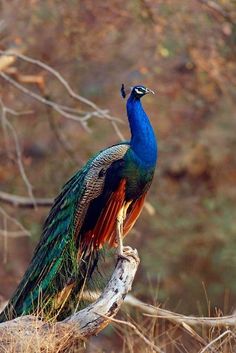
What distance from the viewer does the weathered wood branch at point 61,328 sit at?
4898 mm

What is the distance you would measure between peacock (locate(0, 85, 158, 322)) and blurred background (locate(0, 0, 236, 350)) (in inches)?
144

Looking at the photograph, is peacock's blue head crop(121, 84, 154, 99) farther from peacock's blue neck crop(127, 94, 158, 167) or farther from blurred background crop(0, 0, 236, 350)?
blurred background crop(0, 0, 236, 350)

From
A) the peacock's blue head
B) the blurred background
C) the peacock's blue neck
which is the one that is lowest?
the blurred background

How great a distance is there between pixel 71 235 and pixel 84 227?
0.30ft

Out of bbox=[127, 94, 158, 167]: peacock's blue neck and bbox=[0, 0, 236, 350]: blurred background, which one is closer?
bbox=[127, 94, 158, 167]: peacock's blue neck

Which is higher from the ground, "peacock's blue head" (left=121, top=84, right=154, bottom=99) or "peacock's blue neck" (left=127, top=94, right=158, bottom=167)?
"peacock's blue head" (left=121, top=84, right=154, bottom=99)

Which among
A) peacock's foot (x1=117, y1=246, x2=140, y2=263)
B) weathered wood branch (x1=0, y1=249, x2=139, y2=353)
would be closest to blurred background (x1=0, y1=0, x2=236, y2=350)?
peacock's foot (x1=117, y1=246, x2=140, y2=263)

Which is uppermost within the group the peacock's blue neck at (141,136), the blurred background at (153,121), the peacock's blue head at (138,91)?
the peacock's blue head at (138,91)

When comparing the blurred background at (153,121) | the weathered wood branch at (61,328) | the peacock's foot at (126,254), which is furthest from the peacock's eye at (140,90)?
the blurred background at (153,121)

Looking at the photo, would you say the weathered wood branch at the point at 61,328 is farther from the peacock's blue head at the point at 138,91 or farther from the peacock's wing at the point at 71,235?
the peacock's blue head at the point at 138,91

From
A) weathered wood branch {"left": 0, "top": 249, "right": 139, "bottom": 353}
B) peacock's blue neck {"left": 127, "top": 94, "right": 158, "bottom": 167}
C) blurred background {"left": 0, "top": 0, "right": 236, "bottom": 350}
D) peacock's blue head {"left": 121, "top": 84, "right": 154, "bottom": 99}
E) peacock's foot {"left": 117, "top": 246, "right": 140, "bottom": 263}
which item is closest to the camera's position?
weathered wood branch {"left": 0, "top": 249, "right": 139, "bottom": 353}

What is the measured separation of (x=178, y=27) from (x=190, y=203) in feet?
14.0

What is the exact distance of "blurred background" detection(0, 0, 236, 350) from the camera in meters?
10.4

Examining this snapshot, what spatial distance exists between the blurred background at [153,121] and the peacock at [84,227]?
367cm
